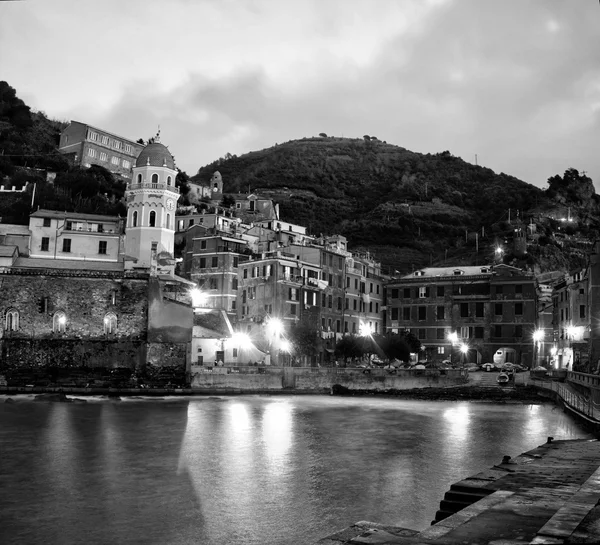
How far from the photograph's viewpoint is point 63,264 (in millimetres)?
56500

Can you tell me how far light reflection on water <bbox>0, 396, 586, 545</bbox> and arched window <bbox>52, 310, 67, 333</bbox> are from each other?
28.3 ft

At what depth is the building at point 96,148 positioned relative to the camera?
303ft

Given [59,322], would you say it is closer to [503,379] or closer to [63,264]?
[63,264]

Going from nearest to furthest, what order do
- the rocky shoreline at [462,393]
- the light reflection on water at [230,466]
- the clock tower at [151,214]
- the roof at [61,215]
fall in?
the light reflection on water at [230,466], the rocky shoreline at [462,393], the roof at [61,215], the clock tower at [151,214]

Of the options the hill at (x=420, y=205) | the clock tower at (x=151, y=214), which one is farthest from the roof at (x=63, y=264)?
the hill at (x=420, y=205)

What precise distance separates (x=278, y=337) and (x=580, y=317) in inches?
1035

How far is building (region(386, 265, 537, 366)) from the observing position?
66.9 metres

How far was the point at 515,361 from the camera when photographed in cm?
6688

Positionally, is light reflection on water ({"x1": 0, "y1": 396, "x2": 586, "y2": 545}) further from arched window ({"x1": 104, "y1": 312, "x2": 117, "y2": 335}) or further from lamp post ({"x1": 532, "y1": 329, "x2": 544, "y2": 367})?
lamp post ({"x1": 532, "y1": 329, "x2": 544, "y2": 367})

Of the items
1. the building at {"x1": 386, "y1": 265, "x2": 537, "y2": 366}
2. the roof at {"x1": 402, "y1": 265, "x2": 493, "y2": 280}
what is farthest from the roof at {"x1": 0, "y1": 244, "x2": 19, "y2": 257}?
the roof at {"x1": 402, "y1": 265, "x2": 493, "y2": 280}

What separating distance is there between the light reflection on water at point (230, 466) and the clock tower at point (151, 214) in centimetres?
1962

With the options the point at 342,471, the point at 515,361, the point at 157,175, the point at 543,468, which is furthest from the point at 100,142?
the point at 543,468

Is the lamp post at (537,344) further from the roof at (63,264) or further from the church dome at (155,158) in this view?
the roof at (63,264)

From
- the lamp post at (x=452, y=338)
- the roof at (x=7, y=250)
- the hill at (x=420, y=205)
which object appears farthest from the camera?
the hill at (x=420, y=205)
